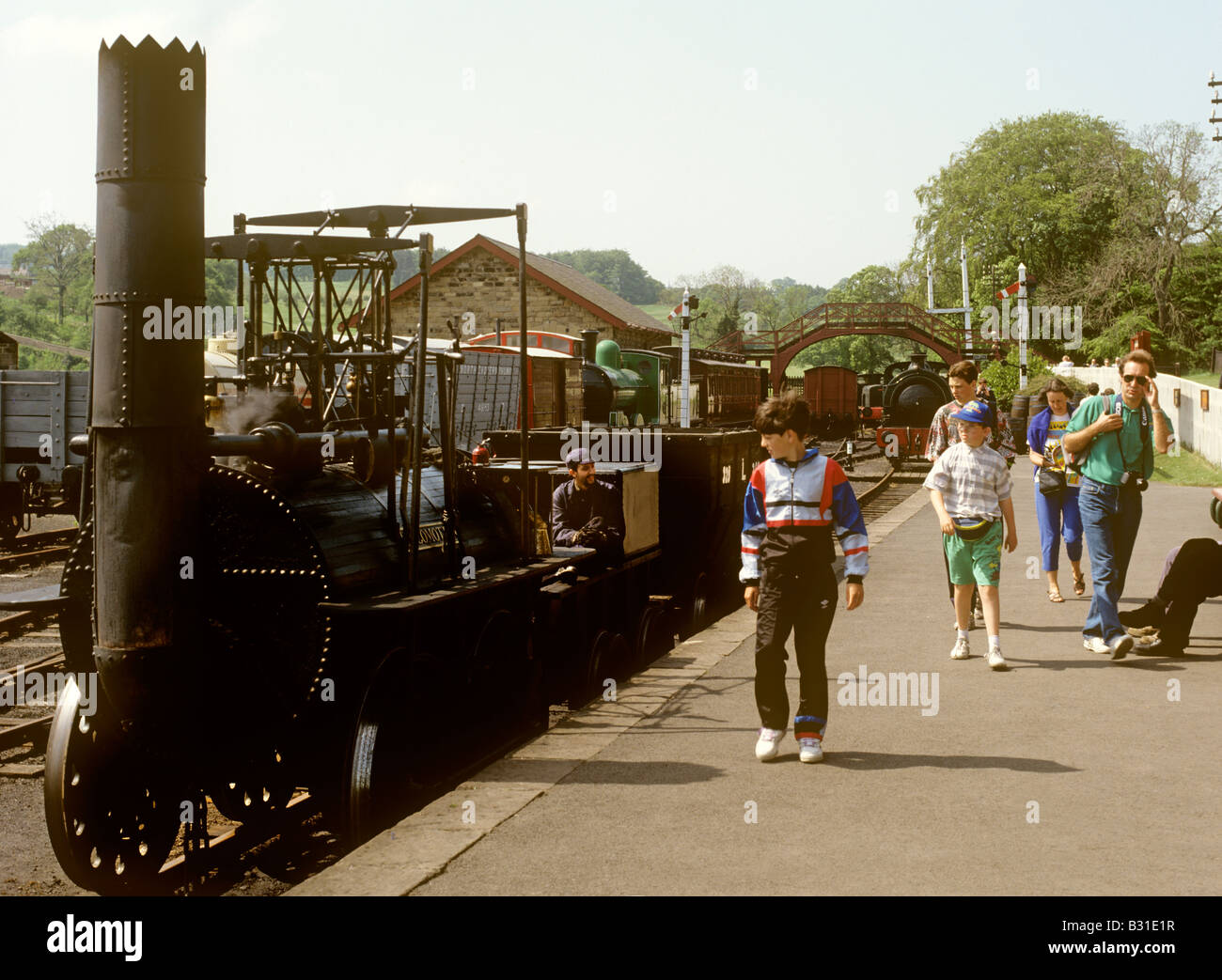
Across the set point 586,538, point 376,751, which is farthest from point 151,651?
point 586,538

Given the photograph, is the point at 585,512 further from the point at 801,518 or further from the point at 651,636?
the point at 801,518

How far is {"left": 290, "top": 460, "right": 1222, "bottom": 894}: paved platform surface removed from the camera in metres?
5.02

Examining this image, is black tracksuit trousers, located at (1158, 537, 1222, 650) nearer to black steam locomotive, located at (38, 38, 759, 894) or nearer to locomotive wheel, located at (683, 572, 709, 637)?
black steam locomotive, located at (38, 38, 759, 894)

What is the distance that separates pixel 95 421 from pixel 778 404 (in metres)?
3.26

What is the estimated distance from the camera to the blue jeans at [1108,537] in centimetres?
917

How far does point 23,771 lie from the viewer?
28.9 feet

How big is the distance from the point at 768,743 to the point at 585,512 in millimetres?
4682

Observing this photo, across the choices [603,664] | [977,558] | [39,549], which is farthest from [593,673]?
[39,549]

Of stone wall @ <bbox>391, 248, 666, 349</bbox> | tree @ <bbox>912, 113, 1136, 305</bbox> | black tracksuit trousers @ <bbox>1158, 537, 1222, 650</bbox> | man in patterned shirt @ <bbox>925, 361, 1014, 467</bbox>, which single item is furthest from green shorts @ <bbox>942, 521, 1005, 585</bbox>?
tree @ <bbox>912, 113, 1136, 305</bbox>

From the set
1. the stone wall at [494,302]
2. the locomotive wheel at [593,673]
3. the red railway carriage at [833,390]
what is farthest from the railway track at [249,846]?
the red railway carriage at [833,390]

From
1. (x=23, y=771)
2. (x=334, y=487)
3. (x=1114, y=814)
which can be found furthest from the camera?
(x=23, y=771)

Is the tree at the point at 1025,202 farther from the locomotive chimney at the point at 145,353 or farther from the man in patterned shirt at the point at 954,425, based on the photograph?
the locomotive chimney at the point at 145,353

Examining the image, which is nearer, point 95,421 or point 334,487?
point 95,421
